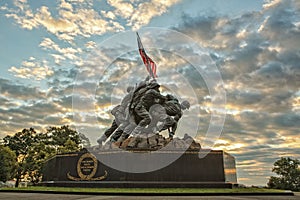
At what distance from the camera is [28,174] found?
125 feet

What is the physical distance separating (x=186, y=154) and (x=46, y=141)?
29448 millimetres

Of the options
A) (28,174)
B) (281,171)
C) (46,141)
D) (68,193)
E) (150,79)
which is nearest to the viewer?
(68,193)

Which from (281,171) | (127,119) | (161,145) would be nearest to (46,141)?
(127,119)

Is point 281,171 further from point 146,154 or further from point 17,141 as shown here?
point 17,141

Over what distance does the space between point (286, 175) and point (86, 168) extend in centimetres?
1511

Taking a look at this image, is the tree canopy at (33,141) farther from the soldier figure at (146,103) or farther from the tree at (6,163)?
the soldier figure at (146,103)

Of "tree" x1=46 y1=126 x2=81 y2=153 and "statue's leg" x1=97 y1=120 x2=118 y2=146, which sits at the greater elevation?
"tree" x1=46 y1=126 x2=81 y2=153

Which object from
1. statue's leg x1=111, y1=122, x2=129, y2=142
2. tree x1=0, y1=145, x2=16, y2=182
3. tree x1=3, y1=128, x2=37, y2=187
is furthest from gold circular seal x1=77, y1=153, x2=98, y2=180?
tree x1=3, y1=128, x2=37, y2=187

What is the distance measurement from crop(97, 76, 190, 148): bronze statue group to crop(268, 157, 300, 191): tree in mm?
8878

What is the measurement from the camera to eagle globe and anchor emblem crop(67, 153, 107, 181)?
16.5m

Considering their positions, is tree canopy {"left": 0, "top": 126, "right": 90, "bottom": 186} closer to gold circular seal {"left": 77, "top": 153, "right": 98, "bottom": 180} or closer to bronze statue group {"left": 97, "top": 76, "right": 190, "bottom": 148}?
bronze statue group {"left": 97, "top": 76, "right": 190, "bottom": 148}

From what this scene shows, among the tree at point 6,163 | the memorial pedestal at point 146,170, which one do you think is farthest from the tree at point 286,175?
the tree at point 6,163

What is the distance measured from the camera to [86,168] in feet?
54.9

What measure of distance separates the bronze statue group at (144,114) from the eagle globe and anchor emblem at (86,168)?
244cm
